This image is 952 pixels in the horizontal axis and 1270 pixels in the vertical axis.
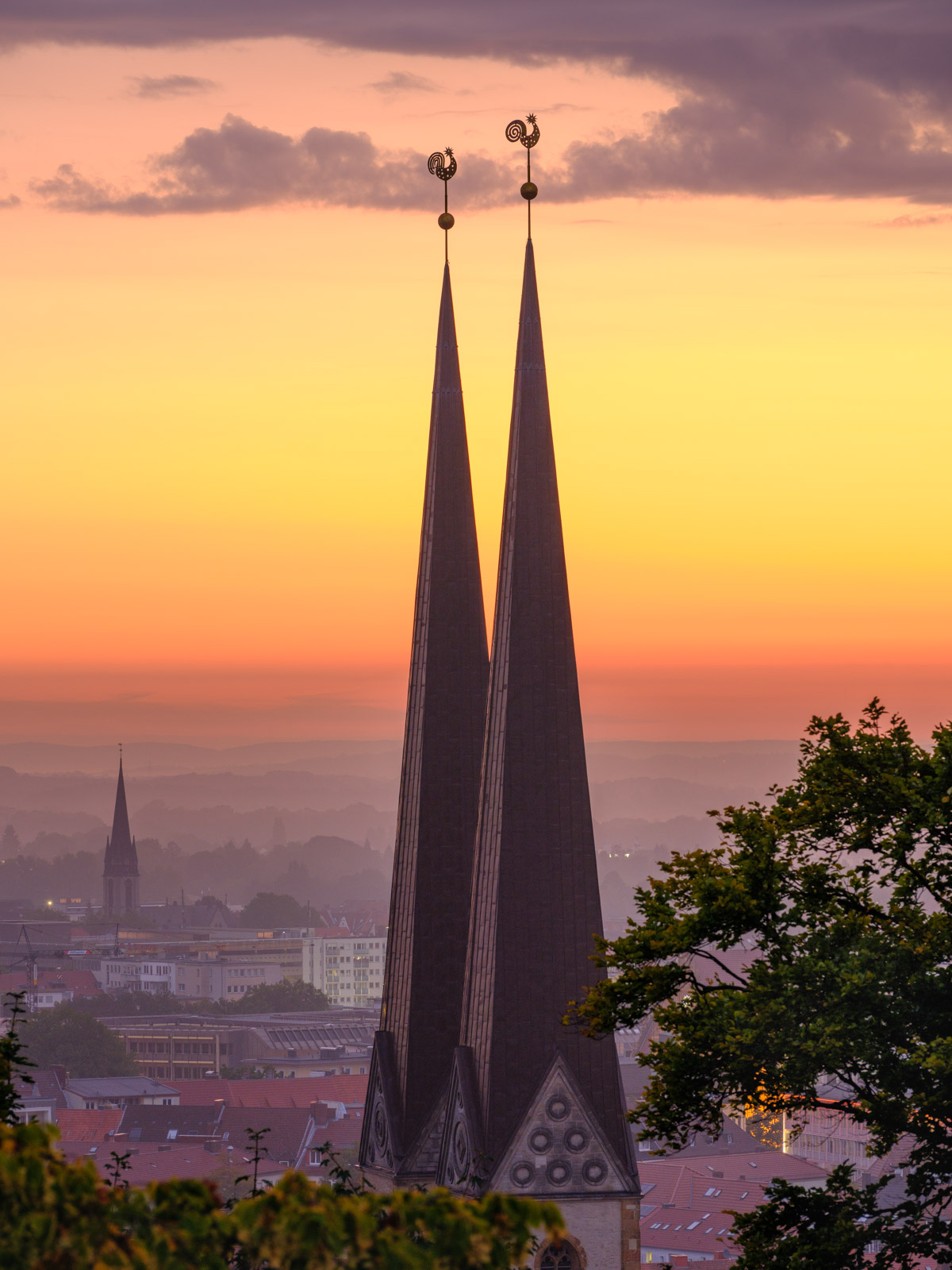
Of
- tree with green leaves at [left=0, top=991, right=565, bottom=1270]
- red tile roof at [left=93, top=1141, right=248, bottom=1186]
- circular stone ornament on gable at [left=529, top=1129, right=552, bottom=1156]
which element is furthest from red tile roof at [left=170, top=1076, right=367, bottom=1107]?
tree with green leaves at [left=0, top=991, right=565, bottom=1270]

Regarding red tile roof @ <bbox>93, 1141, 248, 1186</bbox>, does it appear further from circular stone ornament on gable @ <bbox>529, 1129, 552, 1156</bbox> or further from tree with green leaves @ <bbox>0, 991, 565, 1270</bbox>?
tree with green leaves @ <bbox>0, 991, 565, 1270</bbox>

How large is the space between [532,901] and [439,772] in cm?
489

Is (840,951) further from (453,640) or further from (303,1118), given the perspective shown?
(303,1118)

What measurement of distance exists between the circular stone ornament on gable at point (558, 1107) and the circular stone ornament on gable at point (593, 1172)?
107 centimetres

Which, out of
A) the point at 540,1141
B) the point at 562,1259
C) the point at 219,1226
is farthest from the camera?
the point at 540,1141

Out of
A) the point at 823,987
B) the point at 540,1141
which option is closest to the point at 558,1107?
the point at 540,1141

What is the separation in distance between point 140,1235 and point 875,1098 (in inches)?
622

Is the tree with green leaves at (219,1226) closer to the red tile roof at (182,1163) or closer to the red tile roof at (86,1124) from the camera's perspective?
the red tile roof at (182,1163)

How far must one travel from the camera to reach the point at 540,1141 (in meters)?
43.9

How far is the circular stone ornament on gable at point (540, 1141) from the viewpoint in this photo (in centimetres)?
4388

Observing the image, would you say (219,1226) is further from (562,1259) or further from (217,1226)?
(562,1259)

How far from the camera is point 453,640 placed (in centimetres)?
4928

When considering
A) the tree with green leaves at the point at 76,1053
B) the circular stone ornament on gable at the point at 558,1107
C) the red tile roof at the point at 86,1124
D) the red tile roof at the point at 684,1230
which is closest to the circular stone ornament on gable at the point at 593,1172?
the circular stone ornament on gable at the point at 558,1107

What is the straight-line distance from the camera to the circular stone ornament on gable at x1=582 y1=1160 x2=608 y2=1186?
4397cm
